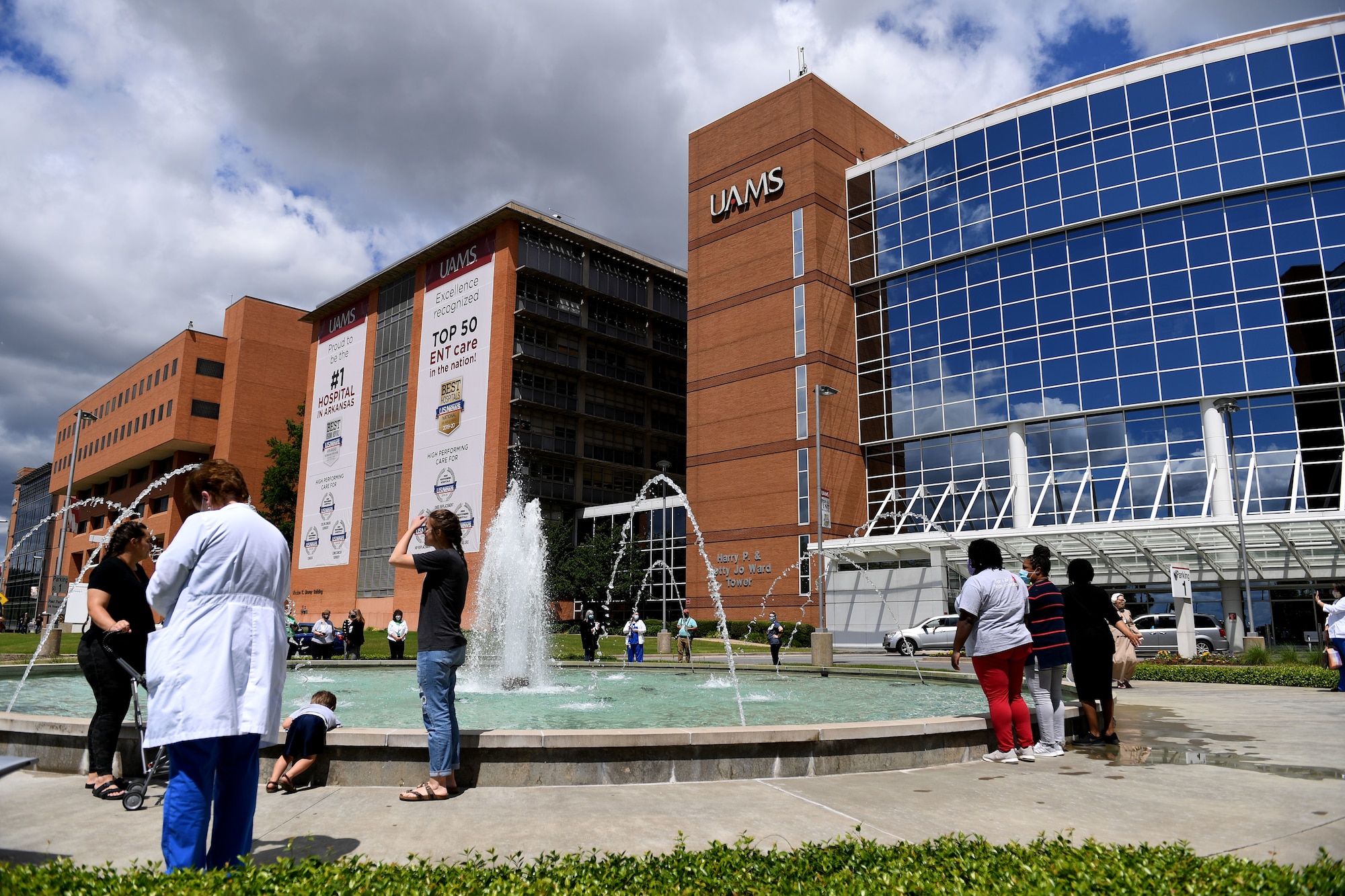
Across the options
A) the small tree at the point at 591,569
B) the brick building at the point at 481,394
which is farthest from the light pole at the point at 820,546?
the brick building at the point at 481,394

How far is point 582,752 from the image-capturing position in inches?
231

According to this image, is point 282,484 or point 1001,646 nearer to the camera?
point 1001,646

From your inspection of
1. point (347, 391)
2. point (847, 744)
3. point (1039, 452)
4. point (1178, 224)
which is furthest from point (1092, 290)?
point (347, 391)

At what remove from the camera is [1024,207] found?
4138 cm

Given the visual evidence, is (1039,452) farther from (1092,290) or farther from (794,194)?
(794,194)

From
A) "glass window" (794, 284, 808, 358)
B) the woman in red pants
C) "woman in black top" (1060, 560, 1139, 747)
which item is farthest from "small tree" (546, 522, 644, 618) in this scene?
the woman in red pants

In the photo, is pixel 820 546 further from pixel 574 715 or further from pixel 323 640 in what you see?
pixel 574 715

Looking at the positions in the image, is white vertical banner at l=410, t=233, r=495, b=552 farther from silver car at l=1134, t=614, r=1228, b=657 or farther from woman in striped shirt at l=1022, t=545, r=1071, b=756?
woman in striped shirt at l=1022, t=545, r=1071, b=756

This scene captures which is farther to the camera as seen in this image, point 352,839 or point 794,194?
point 794,194

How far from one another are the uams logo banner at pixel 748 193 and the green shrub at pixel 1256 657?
34.0 metres

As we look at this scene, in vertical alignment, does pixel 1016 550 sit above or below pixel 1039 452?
below

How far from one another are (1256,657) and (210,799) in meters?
23.4

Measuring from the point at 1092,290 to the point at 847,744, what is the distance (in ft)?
126

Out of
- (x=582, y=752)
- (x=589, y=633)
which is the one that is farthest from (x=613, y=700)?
(x=589, y=633)
